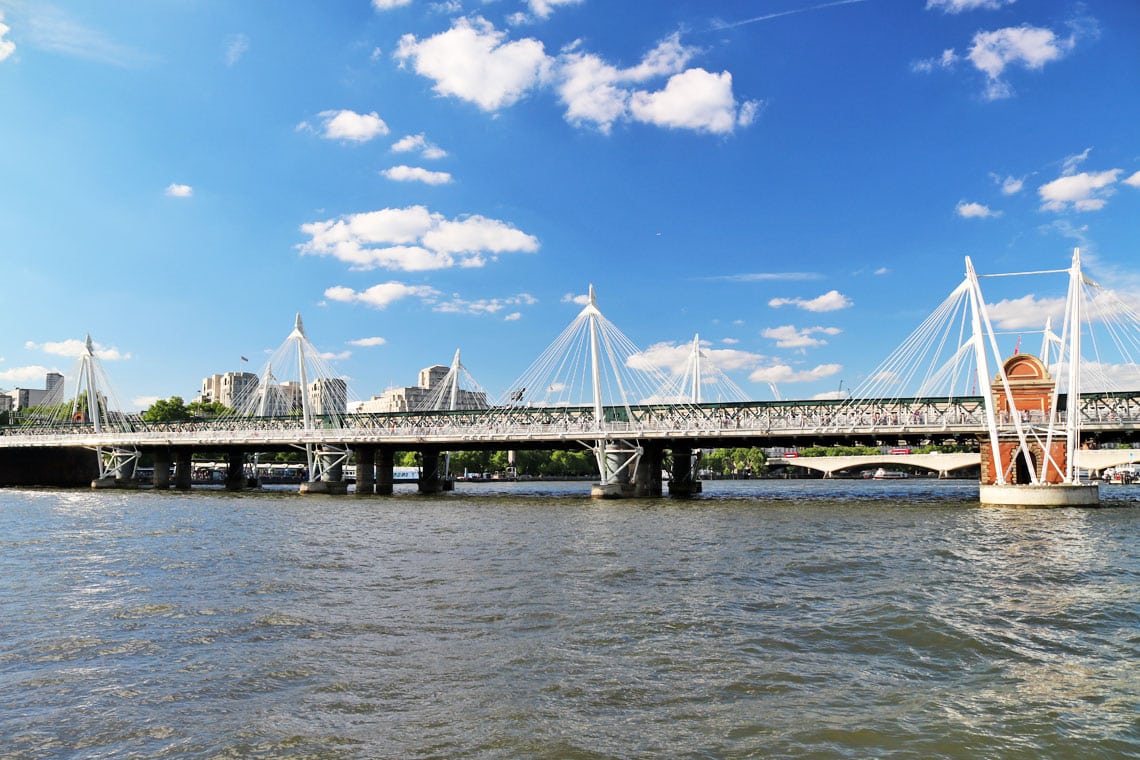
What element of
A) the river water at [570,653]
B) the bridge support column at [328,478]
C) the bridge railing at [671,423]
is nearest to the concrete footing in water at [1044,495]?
the bridge railing at [671,423]

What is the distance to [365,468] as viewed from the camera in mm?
96875

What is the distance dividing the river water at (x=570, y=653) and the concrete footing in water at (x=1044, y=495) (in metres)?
28.7

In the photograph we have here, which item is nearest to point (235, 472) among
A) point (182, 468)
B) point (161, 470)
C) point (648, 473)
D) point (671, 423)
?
point (182, 468)

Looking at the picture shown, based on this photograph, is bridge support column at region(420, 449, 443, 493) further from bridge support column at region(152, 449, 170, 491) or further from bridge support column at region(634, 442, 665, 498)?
bridge support column at region(152, 449, 170, 491)

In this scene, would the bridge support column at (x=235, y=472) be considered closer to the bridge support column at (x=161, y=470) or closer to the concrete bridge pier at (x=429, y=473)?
the bridge support column at (x=161, y=470)

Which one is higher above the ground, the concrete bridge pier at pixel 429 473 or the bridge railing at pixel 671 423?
the bridge railing at pixel 671 423

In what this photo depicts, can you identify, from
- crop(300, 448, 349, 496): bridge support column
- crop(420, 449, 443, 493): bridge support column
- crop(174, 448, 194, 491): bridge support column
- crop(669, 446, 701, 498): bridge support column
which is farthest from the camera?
crop(174, 448, 194, 491): bridge support column

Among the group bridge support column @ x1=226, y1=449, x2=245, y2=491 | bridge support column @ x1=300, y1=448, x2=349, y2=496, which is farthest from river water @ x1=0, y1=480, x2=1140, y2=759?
bridge support column @ x1=226, y1=449, x2=245, y2=491

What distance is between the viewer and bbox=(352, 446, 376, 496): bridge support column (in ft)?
Result: 315

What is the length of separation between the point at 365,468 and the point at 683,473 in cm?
3891

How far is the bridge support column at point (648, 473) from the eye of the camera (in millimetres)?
81750

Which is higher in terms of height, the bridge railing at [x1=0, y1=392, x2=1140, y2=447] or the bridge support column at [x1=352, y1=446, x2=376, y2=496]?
the bridge railing at [x1=0, y1=392, x2=1140, y2=447]

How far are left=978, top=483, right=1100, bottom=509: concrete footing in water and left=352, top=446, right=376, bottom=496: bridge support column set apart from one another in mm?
67497

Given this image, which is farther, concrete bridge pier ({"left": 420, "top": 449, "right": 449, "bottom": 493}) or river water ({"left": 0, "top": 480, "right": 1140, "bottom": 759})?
concrete bridge pier ({"left": 420, "top": 449, "right": 449, "bottom": 493})
